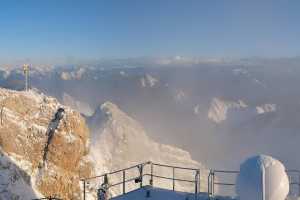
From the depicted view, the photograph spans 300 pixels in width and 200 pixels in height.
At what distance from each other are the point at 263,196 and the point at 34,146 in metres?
38.1

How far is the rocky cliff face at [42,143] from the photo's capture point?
1817 inches

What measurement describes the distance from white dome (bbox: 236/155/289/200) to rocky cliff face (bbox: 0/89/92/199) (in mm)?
32392

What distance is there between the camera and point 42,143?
4991cm

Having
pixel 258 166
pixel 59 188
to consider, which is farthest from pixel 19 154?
pixel 258 166

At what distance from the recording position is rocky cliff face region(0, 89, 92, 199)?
46.2 meters

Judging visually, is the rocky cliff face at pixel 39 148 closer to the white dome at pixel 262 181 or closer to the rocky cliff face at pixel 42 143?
the rocky cliff face at pixel 42 143

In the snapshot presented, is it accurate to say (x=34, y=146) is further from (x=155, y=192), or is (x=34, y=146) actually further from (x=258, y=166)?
(x=258, y=166)

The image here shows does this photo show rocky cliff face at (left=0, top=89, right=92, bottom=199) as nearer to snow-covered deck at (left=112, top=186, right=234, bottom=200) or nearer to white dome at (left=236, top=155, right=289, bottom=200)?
snow-covered deck at (left=112, top=186, right=234, bottom=200)

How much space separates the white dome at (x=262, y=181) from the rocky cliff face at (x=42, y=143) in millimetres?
32392

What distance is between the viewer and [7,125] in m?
46.2

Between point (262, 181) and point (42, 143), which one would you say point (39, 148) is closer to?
point (42, 143)

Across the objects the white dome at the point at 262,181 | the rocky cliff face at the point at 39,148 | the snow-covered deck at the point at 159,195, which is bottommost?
the rocky cliff face at the point at 39,148

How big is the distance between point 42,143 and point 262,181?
38.6 meters

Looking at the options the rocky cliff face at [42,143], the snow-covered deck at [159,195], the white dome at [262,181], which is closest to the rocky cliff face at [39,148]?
the rocky cliff face at [42,143]
